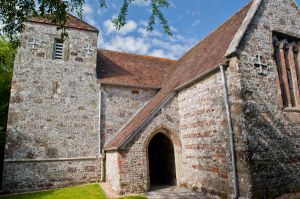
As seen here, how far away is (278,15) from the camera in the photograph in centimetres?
972

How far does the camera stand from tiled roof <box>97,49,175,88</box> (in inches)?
548

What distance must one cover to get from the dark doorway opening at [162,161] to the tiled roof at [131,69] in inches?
139

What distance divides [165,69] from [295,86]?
9118mm

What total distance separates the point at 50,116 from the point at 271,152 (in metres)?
10.3

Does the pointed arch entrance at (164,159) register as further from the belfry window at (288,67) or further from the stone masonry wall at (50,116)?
the belfry window at (288,67)

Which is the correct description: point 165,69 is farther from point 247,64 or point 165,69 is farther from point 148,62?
point 247,64

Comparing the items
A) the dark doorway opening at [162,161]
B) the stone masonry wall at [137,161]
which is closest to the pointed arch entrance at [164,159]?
the dark doorway opening at [162,161]

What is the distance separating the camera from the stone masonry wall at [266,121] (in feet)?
25.1

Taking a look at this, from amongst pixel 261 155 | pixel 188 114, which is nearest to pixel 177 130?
pixel 188 114

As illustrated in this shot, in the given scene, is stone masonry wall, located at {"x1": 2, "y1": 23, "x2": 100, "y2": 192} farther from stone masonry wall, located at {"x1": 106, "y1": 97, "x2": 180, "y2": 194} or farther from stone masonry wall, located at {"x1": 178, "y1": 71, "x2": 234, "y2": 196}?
stone masonry wall, located at {"x1": 178, "y1": 71, "x2": 234, "y2": 196}

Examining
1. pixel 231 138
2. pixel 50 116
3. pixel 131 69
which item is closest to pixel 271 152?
pixel 231 138

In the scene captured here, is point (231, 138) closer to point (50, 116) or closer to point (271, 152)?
point (271, 152)

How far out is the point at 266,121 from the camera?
8188 mm

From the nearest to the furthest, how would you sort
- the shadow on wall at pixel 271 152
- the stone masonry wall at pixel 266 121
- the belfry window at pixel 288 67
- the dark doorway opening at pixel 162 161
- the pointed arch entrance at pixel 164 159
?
the shadow on wall at pixel 271 152, the stone masonry wall at pixel 266 121, the belfry window at pixel 288 67, the pointed arch entrance at pixel 164 159, the dark doorway opening at pixel 162 161
